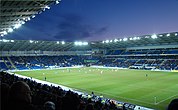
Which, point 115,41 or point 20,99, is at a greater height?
point 115,41

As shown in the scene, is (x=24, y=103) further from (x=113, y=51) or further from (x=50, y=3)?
(x=113, y=51)

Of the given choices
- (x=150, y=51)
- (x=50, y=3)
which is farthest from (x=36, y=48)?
(x=50, y=3)

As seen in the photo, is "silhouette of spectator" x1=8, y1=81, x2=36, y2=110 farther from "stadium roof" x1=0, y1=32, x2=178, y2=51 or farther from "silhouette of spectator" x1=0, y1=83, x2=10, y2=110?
"stadium roof" x1=0, y1=32, x2=178, y2=51

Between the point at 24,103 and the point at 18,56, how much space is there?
87.3m

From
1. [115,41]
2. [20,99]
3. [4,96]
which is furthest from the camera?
[115,41]

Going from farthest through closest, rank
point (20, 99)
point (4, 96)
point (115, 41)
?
point (115, 41), point (4, 96), point (20, 99)

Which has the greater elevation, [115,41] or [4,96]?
[115,41]

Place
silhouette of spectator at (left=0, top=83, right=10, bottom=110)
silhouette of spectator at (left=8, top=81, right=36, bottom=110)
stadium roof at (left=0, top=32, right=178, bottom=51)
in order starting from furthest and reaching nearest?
stadium roof at (left=0, top=32, right=178, bottom=51) → silhouette of spectator at (left=0, top=83, right=10, bottom=110) → silhouette of spectator at (left=8, top=81, right=36, bottom=110)

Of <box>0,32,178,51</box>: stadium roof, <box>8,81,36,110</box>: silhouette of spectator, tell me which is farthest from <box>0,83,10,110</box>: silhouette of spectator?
<box>0,32,178,51</box>: stadium roof

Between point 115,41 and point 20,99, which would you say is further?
point 115,41

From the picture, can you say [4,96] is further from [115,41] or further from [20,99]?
[115,41]

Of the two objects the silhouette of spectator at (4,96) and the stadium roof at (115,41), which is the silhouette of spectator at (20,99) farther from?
the stadium roof at (115,41)

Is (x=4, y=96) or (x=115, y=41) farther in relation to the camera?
(x=115, y=41)

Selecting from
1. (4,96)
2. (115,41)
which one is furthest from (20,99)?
(115,41)
